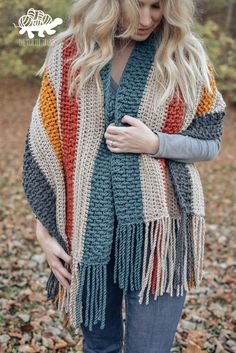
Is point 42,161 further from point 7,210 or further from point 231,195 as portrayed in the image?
point 231,195

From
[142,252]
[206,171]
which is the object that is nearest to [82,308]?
[142,252]

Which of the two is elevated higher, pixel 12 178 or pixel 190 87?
pixel 190 87

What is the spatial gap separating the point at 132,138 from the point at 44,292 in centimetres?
227

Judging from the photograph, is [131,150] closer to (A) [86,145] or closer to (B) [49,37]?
(A) [86,145]

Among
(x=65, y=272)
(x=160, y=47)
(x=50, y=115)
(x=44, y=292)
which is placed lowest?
(x=44, y=292)

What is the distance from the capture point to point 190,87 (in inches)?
76.9

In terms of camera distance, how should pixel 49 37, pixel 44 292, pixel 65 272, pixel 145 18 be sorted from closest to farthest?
pixel 145 18, pixel 65 272, pixel 44 292, pixel 49 37

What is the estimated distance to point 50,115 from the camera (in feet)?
6.52

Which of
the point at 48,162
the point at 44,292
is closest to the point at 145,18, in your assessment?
the point at 48,162

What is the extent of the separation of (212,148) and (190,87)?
0.25m

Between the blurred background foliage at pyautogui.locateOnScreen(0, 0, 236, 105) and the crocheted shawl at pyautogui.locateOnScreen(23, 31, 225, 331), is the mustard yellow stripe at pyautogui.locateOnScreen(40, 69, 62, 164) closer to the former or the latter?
the crocheted shawl at pyautogui.locateOnScreen(23, 31, 225, 331)

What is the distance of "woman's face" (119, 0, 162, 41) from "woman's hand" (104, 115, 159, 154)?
0.30m

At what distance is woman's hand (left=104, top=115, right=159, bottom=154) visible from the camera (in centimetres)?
188

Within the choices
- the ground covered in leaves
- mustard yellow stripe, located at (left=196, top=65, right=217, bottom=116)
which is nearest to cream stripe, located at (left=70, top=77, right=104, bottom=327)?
mustard yellow stripe, located at (left=196, top=65, right=217, bottom=116)
